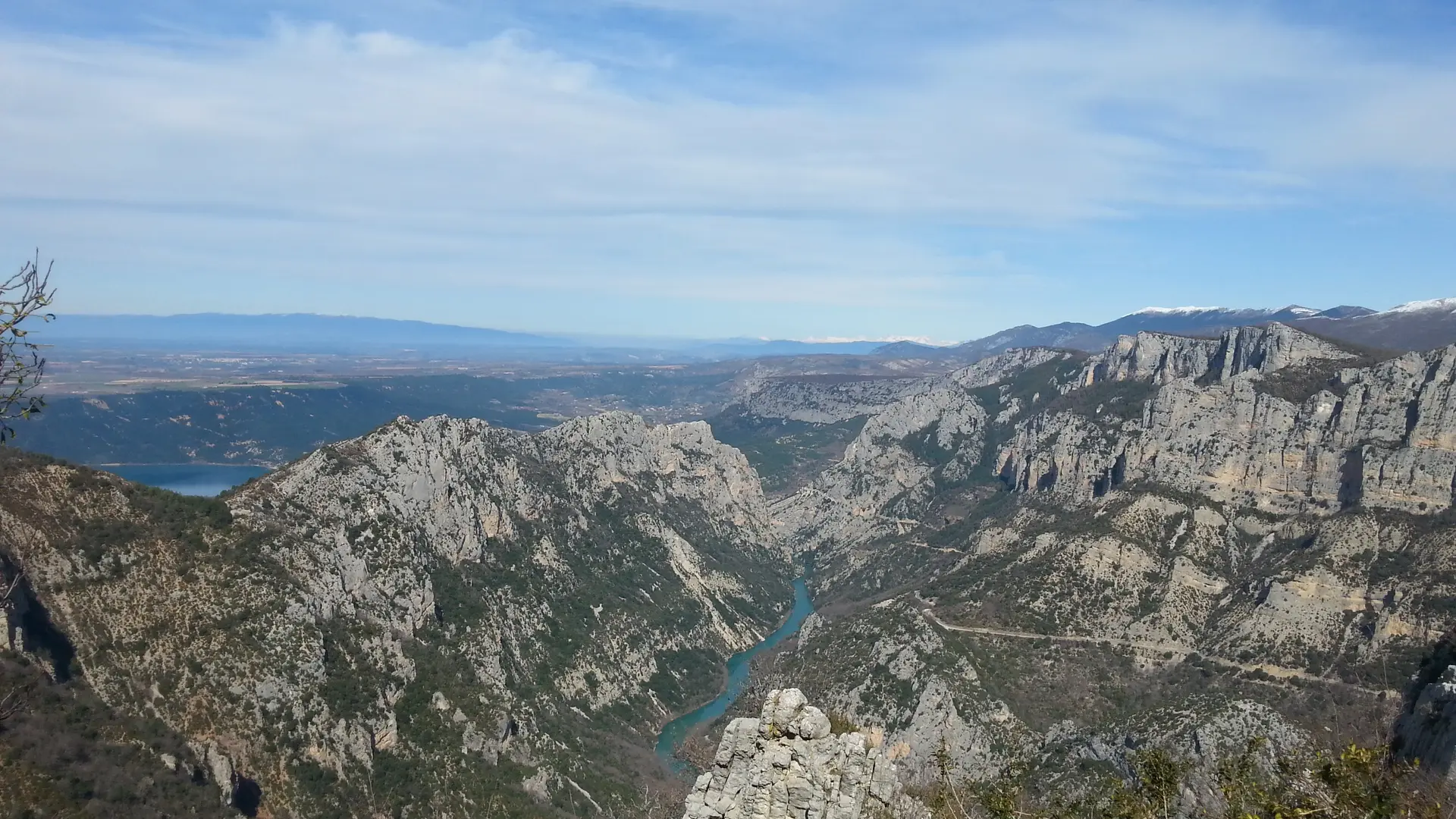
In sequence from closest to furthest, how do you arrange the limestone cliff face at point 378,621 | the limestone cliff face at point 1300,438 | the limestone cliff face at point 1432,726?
the limestone cliff face at point 1432,726
the limestone cliff face at point 378,621
the limestone cliff face at point 1300,438

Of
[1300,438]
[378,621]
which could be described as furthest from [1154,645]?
[378,621]

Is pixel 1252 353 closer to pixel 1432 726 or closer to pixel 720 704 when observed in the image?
pixel 720 704

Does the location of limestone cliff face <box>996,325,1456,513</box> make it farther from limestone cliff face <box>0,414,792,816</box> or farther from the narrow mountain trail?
limestone cliff face <box>0,414,792,816</box>

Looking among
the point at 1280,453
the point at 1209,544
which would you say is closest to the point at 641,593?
the point at 1209,544

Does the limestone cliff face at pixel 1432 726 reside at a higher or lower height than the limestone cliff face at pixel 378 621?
higher

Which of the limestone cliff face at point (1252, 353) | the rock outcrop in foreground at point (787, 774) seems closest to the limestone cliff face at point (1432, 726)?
the rock outcrop in foreground at point (787, 774)

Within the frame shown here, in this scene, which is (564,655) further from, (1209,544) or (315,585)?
(1209,544)

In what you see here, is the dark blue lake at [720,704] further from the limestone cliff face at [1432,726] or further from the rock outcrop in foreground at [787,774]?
the rock outcrop in foreground at [787,774]
